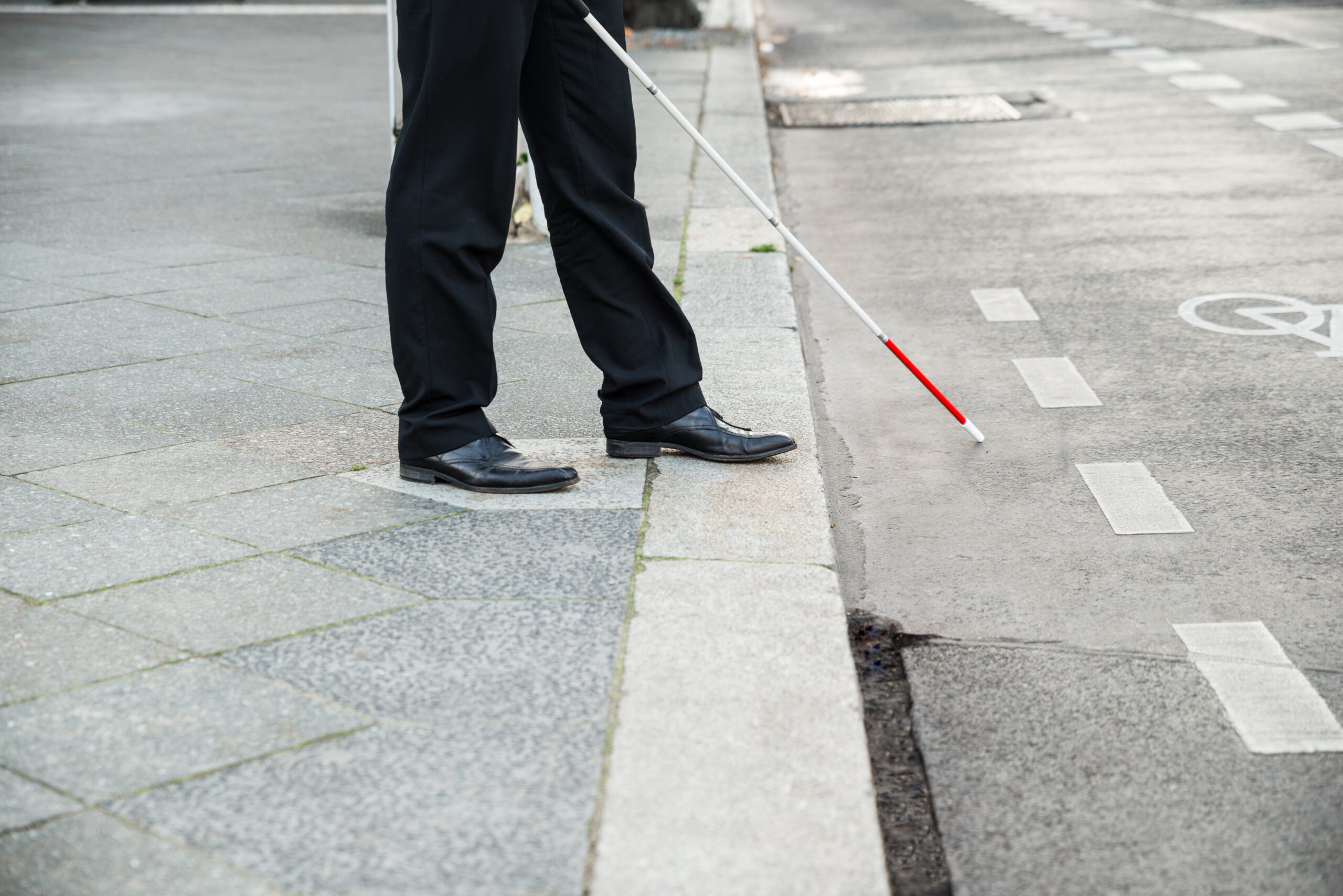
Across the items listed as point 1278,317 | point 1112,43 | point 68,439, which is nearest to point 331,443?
point 68,439

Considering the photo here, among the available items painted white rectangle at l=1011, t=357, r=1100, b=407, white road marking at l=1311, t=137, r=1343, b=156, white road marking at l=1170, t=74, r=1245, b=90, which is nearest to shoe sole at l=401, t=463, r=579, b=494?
painted white rectangle at l=1011, t=357, r=1100, b=407

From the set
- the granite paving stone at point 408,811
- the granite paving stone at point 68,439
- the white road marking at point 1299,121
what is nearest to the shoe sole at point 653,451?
the granite paving stone at point 68,439

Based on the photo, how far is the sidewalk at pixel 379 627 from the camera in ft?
5.96

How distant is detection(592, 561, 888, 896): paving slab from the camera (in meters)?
1.78

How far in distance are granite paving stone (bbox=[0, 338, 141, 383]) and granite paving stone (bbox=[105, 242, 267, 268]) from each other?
4.07ft

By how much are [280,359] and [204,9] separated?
2044cm

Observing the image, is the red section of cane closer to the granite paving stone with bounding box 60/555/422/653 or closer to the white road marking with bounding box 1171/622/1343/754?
the white road marking with bounding box 1171/622/1343/754

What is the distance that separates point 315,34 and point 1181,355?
16344 mm

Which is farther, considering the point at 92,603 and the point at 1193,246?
the point at 1193,246

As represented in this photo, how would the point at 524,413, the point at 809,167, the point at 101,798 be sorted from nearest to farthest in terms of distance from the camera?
the point at 101,798 < the point at 524,413 < the point at 809,167

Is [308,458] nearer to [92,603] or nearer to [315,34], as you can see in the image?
[92,603]

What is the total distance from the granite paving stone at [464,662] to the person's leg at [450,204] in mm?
756

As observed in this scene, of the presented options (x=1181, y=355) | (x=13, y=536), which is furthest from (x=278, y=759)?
(x=1181, y=355)

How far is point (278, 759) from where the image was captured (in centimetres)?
200
